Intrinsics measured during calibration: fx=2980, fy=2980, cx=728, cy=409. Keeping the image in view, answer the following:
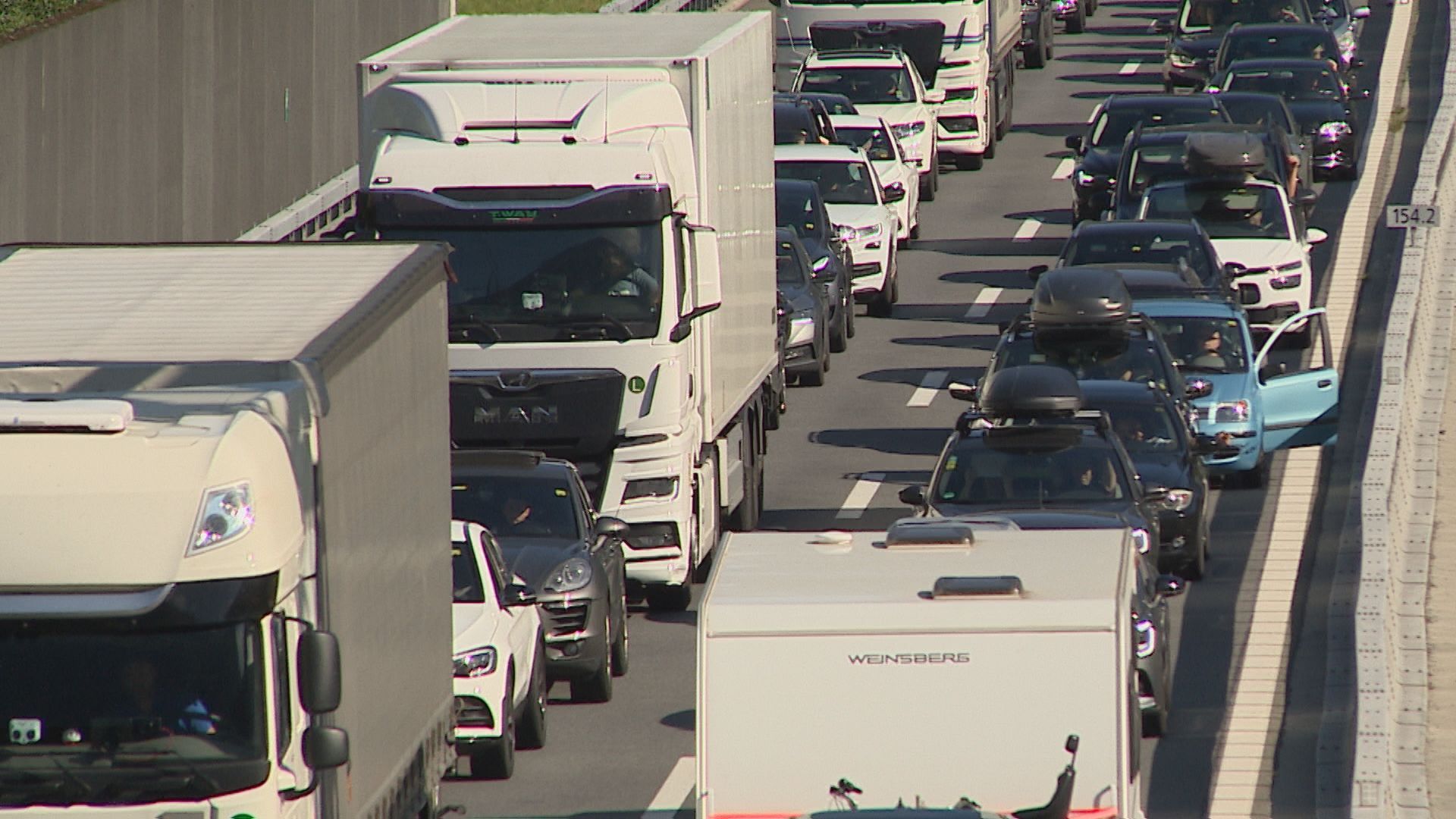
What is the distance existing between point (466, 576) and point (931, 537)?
4.66m

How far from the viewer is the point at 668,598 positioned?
2231 cm

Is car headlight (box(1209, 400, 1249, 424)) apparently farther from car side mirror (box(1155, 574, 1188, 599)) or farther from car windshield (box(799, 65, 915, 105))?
car windshield (box(799, 65, 915, 105))

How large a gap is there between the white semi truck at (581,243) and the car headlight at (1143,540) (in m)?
3.23

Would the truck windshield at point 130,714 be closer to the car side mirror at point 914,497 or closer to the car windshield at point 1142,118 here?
the car side mirror at point 914,497

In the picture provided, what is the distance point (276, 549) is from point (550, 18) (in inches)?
561

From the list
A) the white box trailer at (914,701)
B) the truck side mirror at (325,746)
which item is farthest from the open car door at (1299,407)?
the truck side mirror at (325,746)

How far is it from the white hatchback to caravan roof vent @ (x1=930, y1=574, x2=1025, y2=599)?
967 inches

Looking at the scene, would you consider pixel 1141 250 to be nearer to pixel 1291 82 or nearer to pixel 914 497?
pixel 914 497

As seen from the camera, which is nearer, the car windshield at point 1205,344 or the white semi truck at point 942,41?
the car windshield at point 1205,344

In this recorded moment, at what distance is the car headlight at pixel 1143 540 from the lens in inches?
795

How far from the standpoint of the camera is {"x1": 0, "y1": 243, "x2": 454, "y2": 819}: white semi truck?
34.0ft

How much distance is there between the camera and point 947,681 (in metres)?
12.3

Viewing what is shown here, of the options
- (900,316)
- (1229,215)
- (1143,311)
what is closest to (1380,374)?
(1143,311)

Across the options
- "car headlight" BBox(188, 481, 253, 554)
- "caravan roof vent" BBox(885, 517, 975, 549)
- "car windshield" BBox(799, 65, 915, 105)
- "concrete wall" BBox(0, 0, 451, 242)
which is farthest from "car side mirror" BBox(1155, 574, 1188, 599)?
"car windshield" BBox(799, 65, 915, 105)
